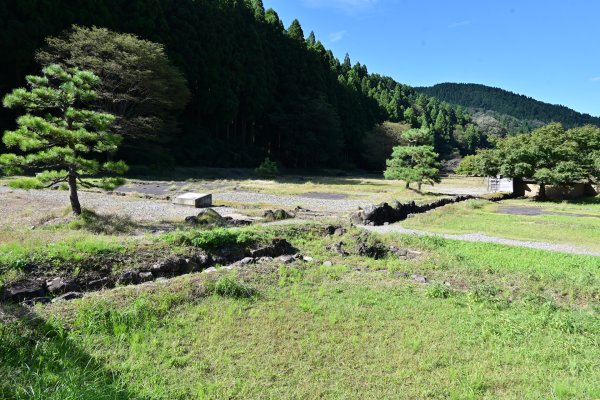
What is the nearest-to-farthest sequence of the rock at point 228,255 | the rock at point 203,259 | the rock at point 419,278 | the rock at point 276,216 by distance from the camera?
the rock at point 419,278 < the rock at point 203,259 < the rock at point 228,255 < the rock at point 276,216

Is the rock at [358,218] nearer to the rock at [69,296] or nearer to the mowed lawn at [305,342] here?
the mowed lawn at [305,342]

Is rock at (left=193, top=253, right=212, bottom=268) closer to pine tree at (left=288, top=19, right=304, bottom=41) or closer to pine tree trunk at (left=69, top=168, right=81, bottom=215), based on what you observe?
pine tree trunk at (left=69, top=168, right=81, bottom=215)

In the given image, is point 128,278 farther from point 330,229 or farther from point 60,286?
point 330,229

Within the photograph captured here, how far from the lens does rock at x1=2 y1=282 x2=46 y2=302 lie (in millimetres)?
5602

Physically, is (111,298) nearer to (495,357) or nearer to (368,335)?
(368,335)

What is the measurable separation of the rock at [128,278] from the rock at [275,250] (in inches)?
114

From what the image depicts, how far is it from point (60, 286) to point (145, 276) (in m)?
1.37

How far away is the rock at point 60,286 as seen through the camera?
6055mm

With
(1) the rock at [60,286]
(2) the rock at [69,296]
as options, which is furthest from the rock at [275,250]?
(2) the rock at [69,296]

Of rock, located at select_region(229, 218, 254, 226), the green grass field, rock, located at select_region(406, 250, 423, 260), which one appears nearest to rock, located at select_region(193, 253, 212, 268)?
the green grass field

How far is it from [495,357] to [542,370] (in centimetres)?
48

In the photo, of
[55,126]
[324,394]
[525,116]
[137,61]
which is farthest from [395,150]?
[525,116]

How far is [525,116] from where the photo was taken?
181 metres

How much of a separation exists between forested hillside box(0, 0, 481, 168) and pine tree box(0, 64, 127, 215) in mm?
21028
